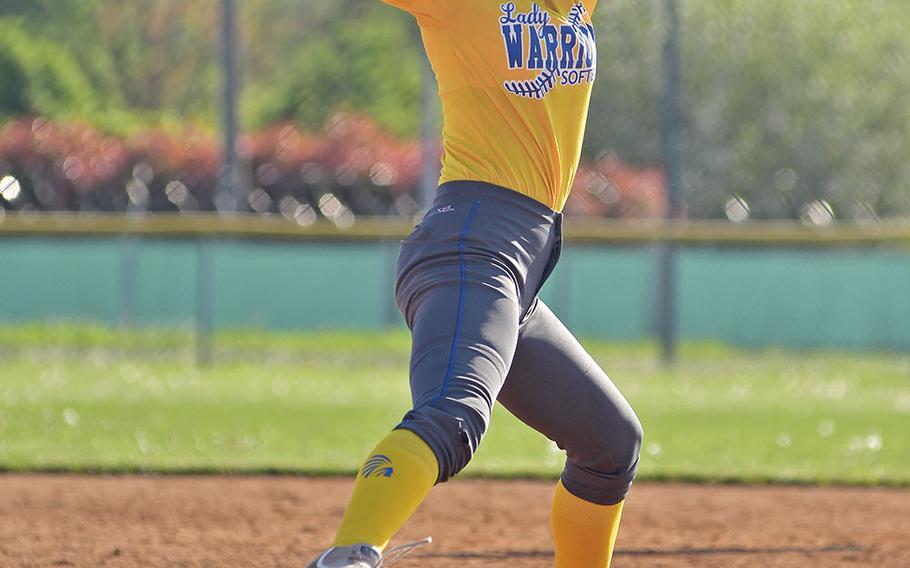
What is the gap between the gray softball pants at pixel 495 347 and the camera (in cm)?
296

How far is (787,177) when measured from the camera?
49.8 feet

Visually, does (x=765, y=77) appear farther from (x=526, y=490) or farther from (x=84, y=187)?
(x=526, y=490)

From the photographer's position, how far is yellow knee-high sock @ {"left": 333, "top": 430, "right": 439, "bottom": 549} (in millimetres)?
2803

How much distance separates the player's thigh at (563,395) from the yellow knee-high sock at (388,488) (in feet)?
1.72

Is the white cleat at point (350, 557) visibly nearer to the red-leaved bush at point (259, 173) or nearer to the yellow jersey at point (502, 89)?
the yellow jersey at point (502, 89)

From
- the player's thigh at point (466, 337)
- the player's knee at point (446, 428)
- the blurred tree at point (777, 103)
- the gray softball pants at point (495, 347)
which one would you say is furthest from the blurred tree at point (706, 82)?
the player's knee at point (446, 428)

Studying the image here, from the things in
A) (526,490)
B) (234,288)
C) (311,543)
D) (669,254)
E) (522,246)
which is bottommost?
(234,288)

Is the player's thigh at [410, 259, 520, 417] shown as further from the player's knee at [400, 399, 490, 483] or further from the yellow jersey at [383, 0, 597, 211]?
the yellow jersey at [383, 0, 597, 211]

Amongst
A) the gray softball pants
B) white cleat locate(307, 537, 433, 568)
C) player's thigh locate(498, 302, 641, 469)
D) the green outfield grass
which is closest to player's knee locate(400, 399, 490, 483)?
the gray softball pants

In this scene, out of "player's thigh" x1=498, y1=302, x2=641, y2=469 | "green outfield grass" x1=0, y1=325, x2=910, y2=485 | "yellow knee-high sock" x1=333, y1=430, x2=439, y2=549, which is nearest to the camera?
"yellow knee-high sock" x1=333, y1=430, x2=439, y2=549

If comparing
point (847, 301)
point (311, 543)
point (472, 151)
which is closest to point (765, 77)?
point (847, 301)

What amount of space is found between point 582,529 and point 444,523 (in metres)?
2.08

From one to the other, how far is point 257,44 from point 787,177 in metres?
5.93

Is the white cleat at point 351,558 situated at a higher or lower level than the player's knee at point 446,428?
lower
